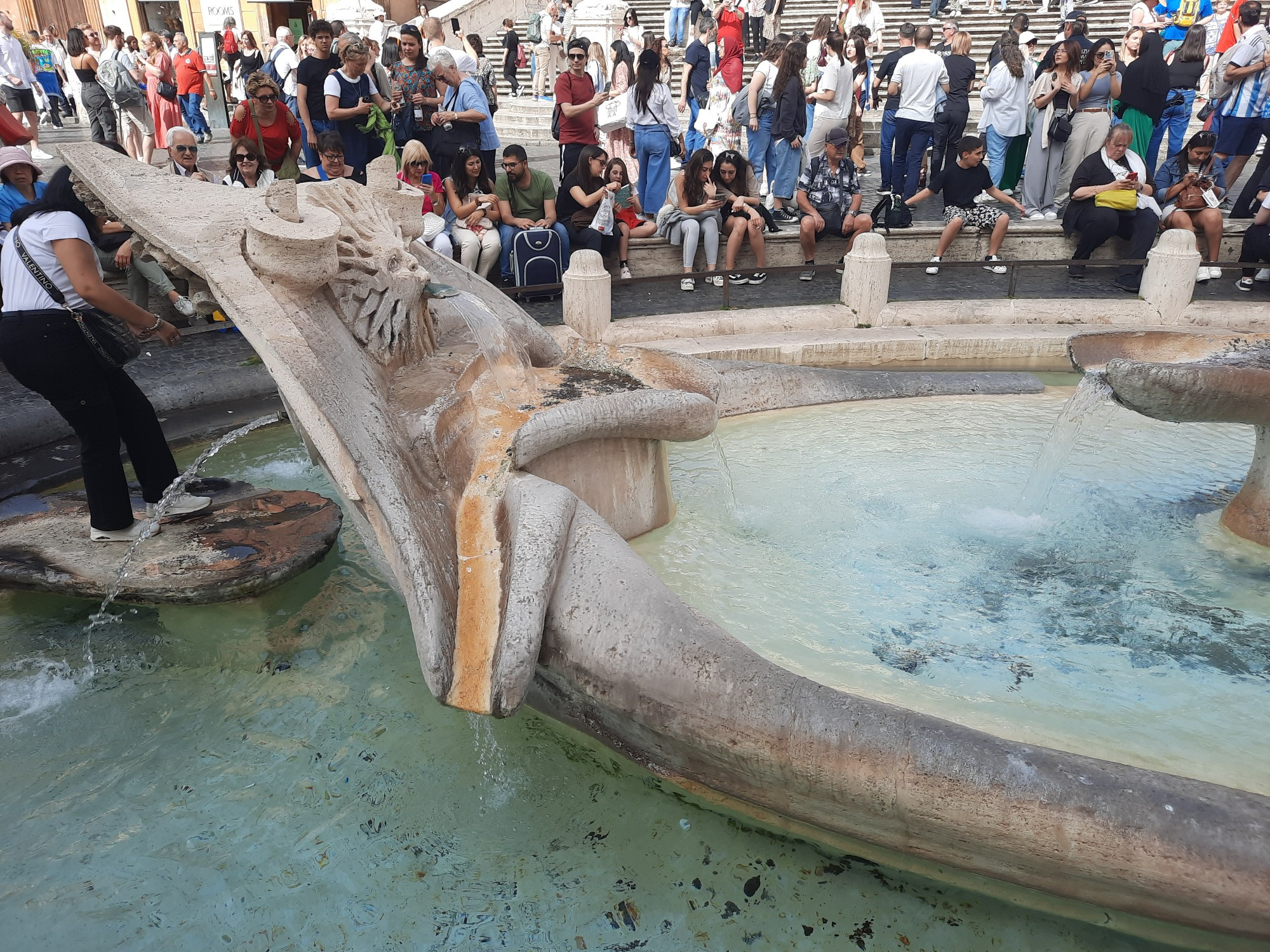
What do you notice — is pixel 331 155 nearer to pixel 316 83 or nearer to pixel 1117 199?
pixel 316 83

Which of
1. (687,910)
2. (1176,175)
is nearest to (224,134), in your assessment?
(1176,175)

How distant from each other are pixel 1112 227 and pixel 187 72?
12.4 m

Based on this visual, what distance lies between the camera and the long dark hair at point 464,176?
23.7 feet

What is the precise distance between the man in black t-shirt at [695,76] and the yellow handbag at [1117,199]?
3.92 metres

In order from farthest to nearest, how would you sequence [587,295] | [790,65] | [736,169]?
[790,65]
[736,169]
[587,295]

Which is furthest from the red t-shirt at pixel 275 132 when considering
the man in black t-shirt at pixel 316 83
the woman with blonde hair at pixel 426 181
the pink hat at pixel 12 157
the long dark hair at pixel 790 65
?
the long dark hair at pixel 790 65

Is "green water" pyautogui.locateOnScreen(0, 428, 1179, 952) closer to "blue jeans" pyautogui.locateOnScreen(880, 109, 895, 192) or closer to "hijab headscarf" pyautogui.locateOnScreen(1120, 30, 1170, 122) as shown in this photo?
"blue jeans" pyautogui.locateOnScreen(880, 109, 895, 192)

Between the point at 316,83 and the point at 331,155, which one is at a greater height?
the point at 316,83

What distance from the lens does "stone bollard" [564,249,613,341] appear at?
614 cm

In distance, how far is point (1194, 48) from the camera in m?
9.91

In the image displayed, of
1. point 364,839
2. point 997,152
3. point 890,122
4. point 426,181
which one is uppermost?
point 890,122

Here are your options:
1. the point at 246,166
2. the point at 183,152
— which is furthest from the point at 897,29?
the point at 183,152

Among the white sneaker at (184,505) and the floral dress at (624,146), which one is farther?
the floral dress at (624,146)

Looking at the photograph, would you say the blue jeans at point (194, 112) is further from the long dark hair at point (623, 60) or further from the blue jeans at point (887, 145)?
the blue jeans at point (887, 145)
